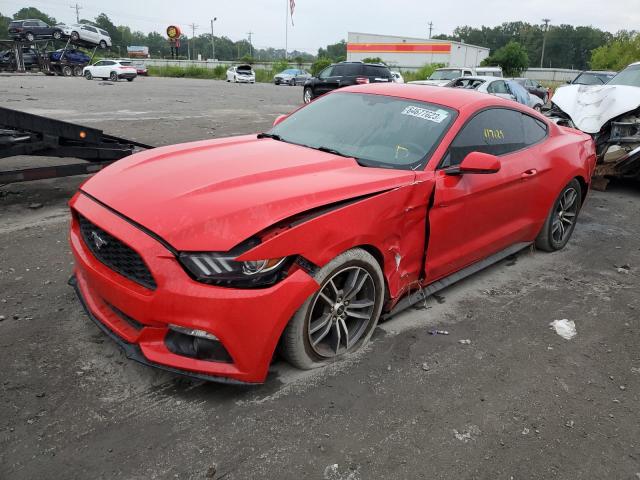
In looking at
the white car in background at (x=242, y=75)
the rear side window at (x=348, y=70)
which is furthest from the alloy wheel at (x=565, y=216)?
the white car in background at (x=242, y=75)

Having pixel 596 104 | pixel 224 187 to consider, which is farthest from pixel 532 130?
pixel 596 104

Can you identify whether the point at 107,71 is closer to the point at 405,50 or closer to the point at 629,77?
the point at 629,77

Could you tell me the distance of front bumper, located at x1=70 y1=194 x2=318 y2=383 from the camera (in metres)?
2.36

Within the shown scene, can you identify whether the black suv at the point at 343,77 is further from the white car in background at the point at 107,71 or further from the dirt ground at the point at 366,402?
the white car in background at the point at 107,71

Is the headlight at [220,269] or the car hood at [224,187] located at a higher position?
the car hood at [224,187]

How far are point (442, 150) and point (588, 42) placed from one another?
5313 inches

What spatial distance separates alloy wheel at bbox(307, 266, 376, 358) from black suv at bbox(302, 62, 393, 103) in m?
17.0

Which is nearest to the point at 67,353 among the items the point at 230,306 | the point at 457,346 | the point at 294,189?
the point at 230,306

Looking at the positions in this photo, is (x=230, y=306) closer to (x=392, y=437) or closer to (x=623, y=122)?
(x=392, y=437)

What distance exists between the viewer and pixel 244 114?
14977 millimetres

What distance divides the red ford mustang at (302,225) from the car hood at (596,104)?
4.03 meters

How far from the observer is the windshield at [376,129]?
344 cm

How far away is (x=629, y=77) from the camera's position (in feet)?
28.5

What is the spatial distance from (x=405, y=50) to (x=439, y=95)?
68.2m
